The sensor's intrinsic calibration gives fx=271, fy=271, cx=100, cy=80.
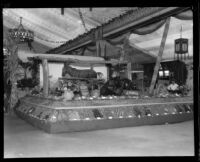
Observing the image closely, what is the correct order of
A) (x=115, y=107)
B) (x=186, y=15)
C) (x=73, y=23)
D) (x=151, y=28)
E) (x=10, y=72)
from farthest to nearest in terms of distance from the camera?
(x=10, y=72) → (x=73, y=23) → (x=115, y=107) → (x=151, y=28) → (x=186, y=15)

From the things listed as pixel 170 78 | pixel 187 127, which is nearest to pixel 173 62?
pixel 170 78

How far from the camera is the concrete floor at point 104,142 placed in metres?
4.48

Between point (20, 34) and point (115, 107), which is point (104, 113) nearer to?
point (115, 107)

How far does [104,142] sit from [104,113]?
131cm

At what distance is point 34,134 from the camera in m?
5.89

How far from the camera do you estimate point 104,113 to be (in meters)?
6.41

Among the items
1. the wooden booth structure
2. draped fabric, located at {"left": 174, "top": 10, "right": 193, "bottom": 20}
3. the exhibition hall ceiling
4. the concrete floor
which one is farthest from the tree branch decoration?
draped fabric, located at {"left": 174, "top": 10, "right": 193, "bottom": 20}

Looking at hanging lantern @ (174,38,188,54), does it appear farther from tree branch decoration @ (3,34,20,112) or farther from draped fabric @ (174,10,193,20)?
tree branch decoration @ (3,34,20,112)

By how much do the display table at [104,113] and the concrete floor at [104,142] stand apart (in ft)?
0.64

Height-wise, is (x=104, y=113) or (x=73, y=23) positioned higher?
(x=73, y=23)

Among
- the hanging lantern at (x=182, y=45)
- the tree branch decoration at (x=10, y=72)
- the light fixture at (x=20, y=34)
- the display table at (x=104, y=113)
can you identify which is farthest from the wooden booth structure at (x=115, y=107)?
the light fixture at (x=20, y=34)

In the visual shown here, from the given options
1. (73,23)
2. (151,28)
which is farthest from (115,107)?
(73,23)
